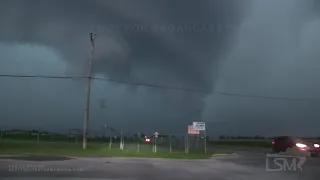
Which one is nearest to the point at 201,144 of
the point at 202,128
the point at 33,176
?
the point at 202,128

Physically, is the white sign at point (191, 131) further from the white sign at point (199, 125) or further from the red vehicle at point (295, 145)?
the red vehicle at point (295, 145)

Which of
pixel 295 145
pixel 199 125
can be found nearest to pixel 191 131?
pixel 199 125

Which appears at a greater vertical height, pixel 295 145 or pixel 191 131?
pixel 191 131

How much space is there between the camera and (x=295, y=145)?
30016 millimetres

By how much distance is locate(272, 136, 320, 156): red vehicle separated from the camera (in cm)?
2891

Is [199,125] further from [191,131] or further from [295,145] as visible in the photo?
[295,145]

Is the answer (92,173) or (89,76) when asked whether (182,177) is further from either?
(89,76)

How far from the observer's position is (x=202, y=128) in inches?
1168

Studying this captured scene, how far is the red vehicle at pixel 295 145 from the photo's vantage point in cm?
2891

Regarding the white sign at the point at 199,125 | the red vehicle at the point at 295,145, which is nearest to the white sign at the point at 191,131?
the white sign at the point at 199,125

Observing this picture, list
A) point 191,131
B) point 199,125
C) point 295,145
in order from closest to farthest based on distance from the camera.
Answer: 1. point 199,125
2. point 295,145
3. point 191,131

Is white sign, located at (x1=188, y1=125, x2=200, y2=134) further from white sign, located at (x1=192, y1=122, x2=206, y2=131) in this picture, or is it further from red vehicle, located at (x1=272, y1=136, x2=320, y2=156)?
red vehicle, located at (x1=272, y1=136, x2=320, y2=156)

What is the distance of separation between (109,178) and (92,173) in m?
1.52

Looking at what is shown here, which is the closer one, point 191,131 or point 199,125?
point 199,125
